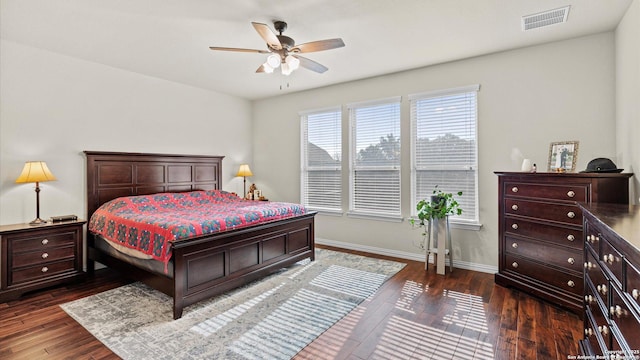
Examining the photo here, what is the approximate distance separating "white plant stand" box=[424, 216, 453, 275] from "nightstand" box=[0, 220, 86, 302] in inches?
168

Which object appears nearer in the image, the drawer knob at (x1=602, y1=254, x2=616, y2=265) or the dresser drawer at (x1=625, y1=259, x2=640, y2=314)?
the dresser drawer at (x1=625, y1=259, x2=640, y2=314)

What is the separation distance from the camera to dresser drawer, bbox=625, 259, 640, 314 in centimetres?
105

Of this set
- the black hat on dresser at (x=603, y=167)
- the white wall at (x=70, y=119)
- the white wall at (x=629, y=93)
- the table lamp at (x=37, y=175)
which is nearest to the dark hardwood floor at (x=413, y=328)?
the table lamp at (x=37, y=175)

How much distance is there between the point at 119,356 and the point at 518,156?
436 centimetres

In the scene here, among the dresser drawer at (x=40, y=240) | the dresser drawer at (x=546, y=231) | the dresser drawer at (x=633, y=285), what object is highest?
the dresser drawer at (x=633, y=285)

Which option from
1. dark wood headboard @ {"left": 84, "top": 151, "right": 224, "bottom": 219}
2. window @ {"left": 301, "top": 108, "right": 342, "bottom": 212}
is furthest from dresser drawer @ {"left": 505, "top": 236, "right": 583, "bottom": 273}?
dark wood headboard @ {"left": 84, "top": 151, "right": 224, "bottom": 219}

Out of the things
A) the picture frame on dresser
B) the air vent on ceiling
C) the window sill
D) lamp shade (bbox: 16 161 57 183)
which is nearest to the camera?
the air vent on ceiling

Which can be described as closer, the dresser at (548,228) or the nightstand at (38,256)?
the dresser at (548,228)

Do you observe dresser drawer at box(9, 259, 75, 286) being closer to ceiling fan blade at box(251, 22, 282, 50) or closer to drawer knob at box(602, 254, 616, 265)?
ceiling fan blade at box(251, 22, 282, 50)

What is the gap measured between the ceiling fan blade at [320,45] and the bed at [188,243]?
6.28ft

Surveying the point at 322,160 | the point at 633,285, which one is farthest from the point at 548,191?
the point at 322,160

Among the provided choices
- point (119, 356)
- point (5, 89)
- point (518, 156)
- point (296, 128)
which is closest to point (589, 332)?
point (518, 156)

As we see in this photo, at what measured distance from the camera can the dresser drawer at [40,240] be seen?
312 cm

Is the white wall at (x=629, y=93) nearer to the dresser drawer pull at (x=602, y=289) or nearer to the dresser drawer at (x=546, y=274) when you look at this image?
the dresser drawer at (x=546, y=274)
